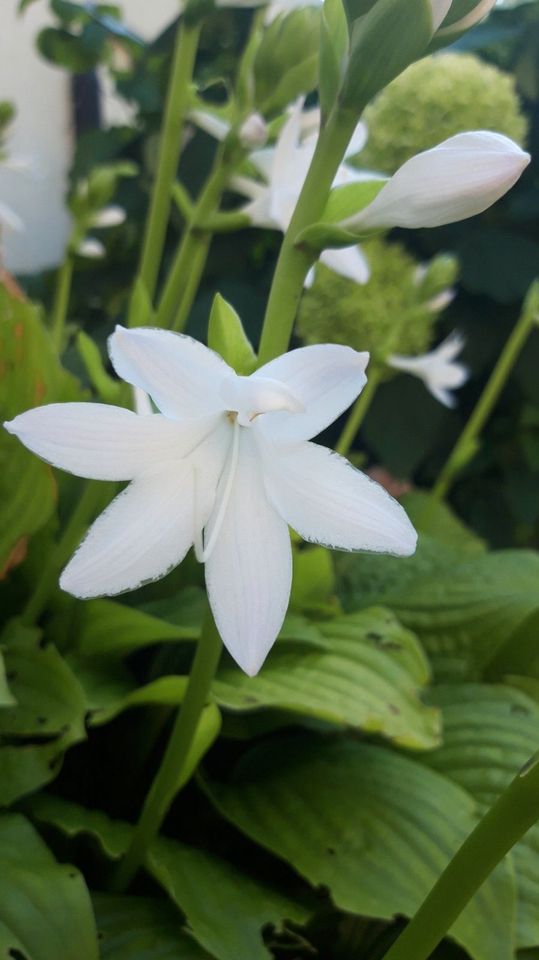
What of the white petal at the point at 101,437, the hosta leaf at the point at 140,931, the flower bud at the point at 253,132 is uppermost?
the flower bud at the point at 253,132

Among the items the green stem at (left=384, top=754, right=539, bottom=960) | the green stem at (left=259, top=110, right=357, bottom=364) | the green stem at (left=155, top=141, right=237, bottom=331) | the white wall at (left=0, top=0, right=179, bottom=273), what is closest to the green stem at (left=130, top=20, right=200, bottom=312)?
the green stem at (left=155, top=141, right=237, bottom=331)

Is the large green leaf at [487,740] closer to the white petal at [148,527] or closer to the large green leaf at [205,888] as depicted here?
the large green leaf at [205,888]

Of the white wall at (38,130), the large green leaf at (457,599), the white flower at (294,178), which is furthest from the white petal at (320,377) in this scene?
the white wall at (38,130)

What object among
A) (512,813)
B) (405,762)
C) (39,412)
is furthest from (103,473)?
(405,762)

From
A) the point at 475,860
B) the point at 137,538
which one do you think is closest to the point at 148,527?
the point at 137,538

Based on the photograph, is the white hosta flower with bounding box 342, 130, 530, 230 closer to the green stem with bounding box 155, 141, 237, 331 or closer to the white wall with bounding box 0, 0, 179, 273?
the green stem with bounding box 155, 141, 237, 331

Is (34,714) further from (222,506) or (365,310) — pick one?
(365,310)
